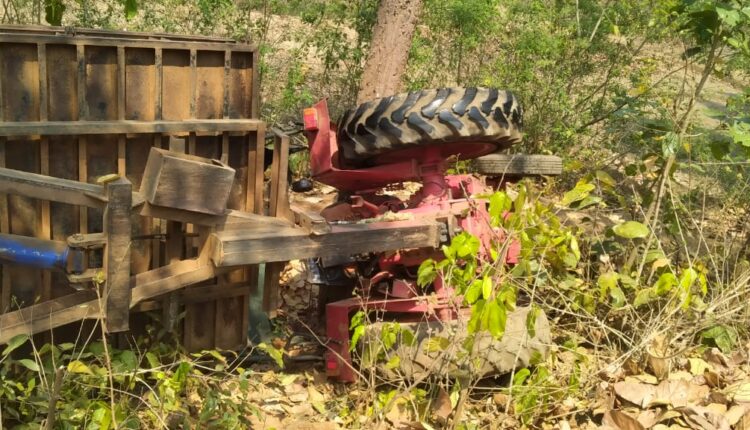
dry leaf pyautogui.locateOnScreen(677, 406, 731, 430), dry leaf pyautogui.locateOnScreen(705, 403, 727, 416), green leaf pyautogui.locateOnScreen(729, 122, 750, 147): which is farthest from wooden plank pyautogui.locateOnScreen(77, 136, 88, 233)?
green leaf pyautogui.locateOnScreen(729, 122, 750, 147)

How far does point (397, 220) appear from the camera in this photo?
13.7 ft

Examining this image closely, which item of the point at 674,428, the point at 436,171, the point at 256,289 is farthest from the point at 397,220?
the point at 674,428

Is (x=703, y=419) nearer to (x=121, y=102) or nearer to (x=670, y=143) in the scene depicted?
(x=670, y=143)

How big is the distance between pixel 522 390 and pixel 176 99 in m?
2.46

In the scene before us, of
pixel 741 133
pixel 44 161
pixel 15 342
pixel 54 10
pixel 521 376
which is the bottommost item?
pixel 521 376

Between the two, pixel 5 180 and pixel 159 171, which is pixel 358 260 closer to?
pixel 159 171

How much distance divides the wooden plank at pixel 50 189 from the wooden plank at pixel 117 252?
7 centimetres

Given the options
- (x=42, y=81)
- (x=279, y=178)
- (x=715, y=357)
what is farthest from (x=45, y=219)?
(x=715, y=357)

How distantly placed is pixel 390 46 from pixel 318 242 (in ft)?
13.3

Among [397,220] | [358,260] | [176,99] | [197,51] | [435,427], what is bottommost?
[435,427]

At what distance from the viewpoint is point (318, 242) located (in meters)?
3.81

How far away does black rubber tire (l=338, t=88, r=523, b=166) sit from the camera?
4.07m

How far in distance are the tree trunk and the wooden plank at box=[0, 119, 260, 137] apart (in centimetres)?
361

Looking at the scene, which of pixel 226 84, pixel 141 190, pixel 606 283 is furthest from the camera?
pixel 606 283
